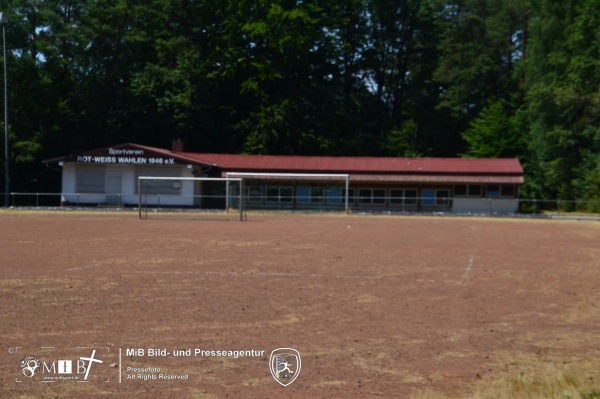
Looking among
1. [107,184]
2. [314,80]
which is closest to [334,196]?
[107,184]

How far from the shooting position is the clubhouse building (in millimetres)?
53406

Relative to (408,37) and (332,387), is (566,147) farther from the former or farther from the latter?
(332,387)

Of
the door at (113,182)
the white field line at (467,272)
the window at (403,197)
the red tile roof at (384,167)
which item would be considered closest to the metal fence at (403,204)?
the window at (403,197)

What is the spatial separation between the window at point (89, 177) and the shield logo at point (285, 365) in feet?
155

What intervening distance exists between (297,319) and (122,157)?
44.2 metres

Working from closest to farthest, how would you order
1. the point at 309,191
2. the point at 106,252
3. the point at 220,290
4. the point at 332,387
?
the point at 332,387 < the point at 220,290 < the point at 106,252 < the point at 309,191

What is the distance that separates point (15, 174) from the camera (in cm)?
5750

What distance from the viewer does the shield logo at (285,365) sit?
809 centimetres

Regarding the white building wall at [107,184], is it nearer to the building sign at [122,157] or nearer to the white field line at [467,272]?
the building sign at [122,157]

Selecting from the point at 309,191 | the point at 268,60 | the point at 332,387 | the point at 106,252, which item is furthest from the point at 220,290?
the point at 268,60

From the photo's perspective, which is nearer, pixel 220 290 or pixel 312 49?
pixel 220 290

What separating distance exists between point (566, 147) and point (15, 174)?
42.0 metres
